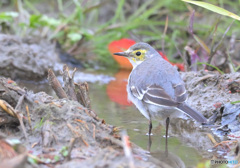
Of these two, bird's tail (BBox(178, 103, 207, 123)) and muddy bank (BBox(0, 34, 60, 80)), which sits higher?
muddy bank (BBox(0, 34, 60, 80))

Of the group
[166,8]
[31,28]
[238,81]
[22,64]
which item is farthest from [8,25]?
[238,81]

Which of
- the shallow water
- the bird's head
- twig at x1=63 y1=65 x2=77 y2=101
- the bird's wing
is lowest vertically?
the shallow water

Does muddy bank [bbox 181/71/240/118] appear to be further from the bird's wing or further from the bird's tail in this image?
the bird's tail

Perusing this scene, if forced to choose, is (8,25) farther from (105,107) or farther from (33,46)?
(105,107)

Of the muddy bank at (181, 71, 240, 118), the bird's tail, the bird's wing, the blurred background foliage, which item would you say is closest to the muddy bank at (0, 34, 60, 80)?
the blurred background foliage

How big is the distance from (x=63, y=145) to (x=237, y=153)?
1.51 metres

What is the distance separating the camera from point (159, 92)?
422 centimetres

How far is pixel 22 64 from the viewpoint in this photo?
6898mm

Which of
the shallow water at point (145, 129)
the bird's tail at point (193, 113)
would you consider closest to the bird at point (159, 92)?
the bird's tail at point (193, 113)

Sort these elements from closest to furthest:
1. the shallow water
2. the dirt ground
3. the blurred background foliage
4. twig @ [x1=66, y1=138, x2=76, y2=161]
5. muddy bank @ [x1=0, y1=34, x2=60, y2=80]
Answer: the dirt ground
twig @ [x1=66, y1=138, x2=76, y2=161]
the shallow water
muddy bank @ [x1=0, y1=34, x2=60, y2=80]
the blurred background foliage

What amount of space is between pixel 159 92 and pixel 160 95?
6cm

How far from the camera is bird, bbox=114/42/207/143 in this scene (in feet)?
13.3

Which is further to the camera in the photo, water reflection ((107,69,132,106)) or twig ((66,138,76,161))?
water reflection ((107,69,132,106))

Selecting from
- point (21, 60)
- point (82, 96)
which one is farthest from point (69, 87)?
point (21, 60)
